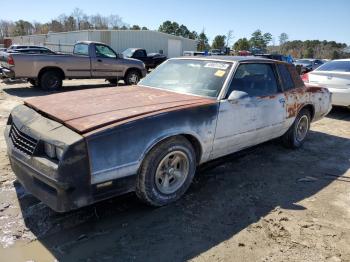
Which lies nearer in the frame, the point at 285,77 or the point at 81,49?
the point at 285,77

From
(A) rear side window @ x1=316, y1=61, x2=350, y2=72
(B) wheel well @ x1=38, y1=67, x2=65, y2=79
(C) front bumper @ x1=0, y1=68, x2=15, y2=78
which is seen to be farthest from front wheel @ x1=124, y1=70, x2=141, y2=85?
(A) rear side window @ x1=316, y1=61, x2=350, y2=72

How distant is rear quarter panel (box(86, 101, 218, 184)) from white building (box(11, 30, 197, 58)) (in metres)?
32.6

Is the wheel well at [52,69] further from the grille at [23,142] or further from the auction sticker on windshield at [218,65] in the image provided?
the grille at [23,142]

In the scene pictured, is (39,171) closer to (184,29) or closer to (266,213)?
(266,213)

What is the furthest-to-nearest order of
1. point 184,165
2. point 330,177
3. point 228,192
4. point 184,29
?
point 184,29 → point 330,177 → point 228,192 → point 184,165

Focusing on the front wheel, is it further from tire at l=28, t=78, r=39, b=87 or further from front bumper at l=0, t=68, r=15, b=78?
front bumper at l=0, t=68, r=15, b=78

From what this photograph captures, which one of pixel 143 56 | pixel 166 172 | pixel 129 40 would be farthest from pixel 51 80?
pixel 129 40

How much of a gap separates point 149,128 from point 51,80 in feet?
31.9

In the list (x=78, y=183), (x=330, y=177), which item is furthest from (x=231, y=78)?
(x=78, y=183)

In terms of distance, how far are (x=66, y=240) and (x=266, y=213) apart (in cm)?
206

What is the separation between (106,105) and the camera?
371 centimetres

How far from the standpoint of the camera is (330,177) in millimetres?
4883

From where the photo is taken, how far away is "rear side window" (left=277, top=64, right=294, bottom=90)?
214 inches

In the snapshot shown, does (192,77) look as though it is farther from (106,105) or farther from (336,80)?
(336,80)
